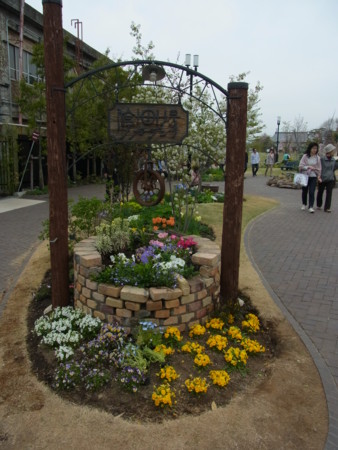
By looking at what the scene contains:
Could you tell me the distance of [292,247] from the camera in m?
7.43

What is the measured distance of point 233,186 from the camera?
4.09 meters

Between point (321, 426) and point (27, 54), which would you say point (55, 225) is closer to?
point (321, 426)

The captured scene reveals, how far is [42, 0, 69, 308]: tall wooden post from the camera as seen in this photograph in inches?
145

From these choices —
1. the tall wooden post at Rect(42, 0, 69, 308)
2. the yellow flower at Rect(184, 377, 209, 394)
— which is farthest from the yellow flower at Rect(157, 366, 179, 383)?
the tall wooden post at Rect(42, 0, 69, 308)

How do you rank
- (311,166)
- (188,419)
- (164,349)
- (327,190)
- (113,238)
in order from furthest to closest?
(327,190), (311,166), (113,238), (164,349), (188,419)

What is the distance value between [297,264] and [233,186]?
2920 millimetres

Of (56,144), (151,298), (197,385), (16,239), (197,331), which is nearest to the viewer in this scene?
(197,385)

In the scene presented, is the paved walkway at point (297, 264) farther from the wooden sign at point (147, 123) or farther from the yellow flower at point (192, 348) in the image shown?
the wooden sign at point (147, 123)

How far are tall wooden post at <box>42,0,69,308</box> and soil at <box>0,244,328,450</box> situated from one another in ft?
3.10

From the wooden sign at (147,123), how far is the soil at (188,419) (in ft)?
8.02

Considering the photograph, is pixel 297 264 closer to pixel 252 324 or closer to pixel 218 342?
pixel 252 324

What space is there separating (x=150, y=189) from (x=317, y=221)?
6.31 m

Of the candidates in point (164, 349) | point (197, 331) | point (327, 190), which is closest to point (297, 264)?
point (197, 331)

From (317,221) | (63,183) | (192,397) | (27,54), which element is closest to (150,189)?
(63,183)
